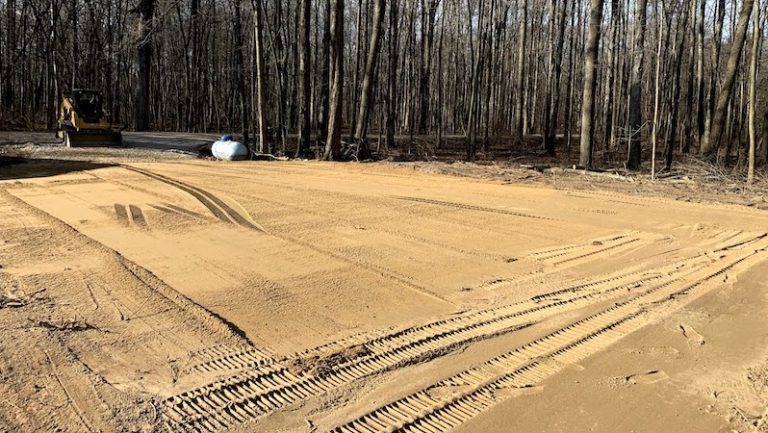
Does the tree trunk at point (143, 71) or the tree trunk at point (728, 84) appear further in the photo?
the tree trunk at point (143, 71)

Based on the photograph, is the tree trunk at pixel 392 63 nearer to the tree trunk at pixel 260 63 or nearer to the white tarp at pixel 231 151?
the tree trunk at pixel 260 63

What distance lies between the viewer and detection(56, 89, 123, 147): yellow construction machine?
71.5 feet

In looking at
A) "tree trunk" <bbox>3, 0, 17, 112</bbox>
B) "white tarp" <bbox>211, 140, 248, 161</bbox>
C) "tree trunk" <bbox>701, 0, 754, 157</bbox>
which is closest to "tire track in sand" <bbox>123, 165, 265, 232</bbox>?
"white tarp" <bbox>211, 140, 248, 161</bbox>

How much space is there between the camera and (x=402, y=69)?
44281 mm

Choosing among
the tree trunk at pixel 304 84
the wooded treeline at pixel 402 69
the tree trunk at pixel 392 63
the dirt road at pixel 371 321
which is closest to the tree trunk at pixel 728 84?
the wooded treeline at pixel 402 69

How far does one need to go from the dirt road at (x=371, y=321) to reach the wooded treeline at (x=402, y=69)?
1069 centimetres

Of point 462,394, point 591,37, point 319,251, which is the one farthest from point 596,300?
point 591,37

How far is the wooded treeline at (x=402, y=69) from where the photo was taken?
21188mm

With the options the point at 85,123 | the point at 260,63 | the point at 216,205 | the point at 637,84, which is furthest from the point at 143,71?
the point at 216,205

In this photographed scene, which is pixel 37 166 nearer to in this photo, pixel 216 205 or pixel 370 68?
pixel 216 205

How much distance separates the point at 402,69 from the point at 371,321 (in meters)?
40.9

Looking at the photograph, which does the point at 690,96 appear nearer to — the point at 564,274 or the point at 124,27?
the point at 564,274

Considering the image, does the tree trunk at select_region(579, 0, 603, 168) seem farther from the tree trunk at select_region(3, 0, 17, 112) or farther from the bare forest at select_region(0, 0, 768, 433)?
the tree trunk at select_region(3, 0, 17, 112)

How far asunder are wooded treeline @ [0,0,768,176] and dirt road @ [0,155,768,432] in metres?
10.7
